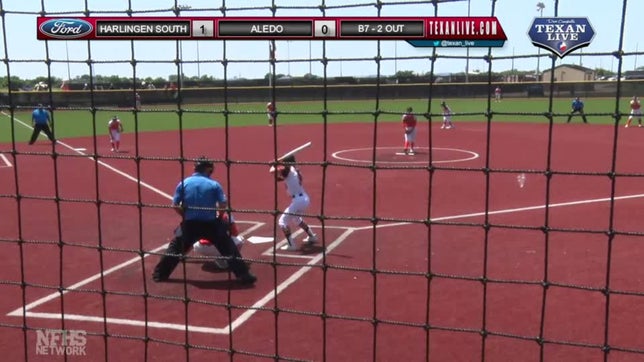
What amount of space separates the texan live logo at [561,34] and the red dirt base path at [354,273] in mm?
711

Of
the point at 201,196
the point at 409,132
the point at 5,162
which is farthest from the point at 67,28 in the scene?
the point at 5,162

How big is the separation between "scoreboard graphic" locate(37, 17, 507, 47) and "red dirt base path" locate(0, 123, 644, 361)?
76 centimetres

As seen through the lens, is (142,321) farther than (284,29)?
Yes

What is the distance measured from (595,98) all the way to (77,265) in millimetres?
43758

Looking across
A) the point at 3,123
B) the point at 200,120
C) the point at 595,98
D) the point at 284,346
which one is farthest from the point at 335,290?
the point at 595,98

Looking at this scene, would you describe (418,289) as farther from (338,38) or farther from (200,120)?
(200,120)

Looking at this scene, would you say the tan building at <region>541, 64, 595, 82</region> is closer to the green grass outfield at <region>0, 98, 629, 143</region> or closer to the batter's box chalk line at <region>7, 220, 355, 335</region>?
the green grass outfield at <region>0, 98, 629, 143</region>

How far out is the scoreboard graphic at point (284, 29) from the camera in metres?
4.54

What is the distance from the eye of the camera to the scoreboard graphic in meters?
4.54

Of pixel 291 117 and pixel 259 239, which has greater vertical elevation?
pixel 291 117

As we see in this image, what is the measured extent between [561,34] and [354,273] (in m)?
5.43

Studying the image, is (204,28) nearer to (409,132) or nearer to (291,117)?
(409,132)

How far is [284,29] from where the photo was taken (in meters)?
4.71

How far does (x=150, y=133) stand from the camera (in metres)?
32.1
